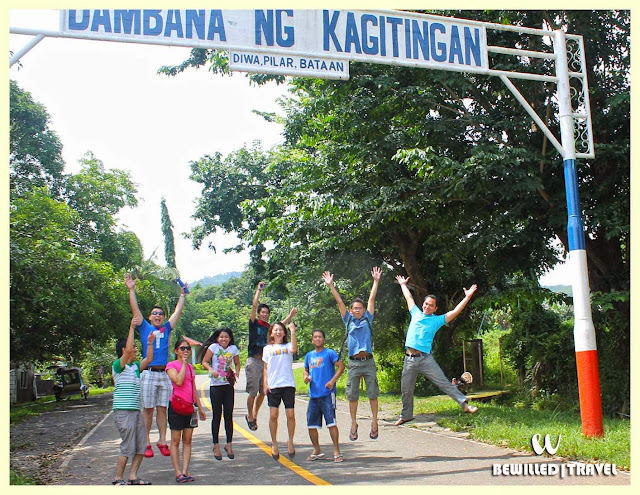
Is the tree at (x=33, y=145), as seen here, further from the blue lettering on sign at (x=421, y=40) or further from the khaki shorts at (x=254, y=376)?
the blue lettering on sign at (x=421, y=40)

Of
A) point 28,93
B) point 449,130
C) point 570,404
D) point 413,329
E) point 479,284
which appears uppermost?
point 28,93

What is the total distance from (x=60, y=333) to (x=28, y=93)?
614 inches

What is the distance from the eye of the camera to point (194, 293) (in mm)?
102312

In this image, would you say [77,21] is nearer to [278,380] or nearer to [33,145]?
[278,380]

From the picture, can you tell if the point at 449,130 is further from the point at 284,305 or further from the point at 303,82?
the point at 284,305

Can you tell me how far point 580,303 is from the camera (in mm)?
9547

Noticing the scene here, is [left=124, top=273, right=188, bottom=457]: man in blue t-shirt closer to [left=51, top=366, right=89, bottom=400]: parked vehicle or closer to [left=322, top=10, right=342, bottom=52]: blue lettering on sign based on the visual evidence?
[left=322, top=10, right=342, bottom=52]: blue lettering on sign

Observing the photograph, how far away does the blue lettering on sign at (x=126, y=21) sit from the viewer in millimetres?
8539

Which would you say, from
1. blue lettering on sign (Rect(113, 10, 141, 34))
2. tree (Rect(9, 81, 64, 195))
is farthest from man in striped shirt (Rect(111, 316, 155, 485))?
tree (Rect(9, 81, 64, 195))

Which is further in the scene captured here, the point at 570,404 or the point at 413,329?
the point at 570,404

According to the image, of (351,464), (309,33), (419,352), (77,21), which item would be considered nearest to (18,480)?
(351,464)

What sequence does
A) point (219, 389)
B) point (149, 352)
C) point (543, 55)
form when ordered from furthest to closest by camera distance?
point (543, 55) < point (219, 389) < point (149, 352)

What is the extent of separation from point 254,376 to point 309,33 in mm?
5152

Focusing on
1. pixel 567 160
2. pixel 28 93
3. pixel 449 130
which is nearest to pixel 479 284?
pixel 449 130
